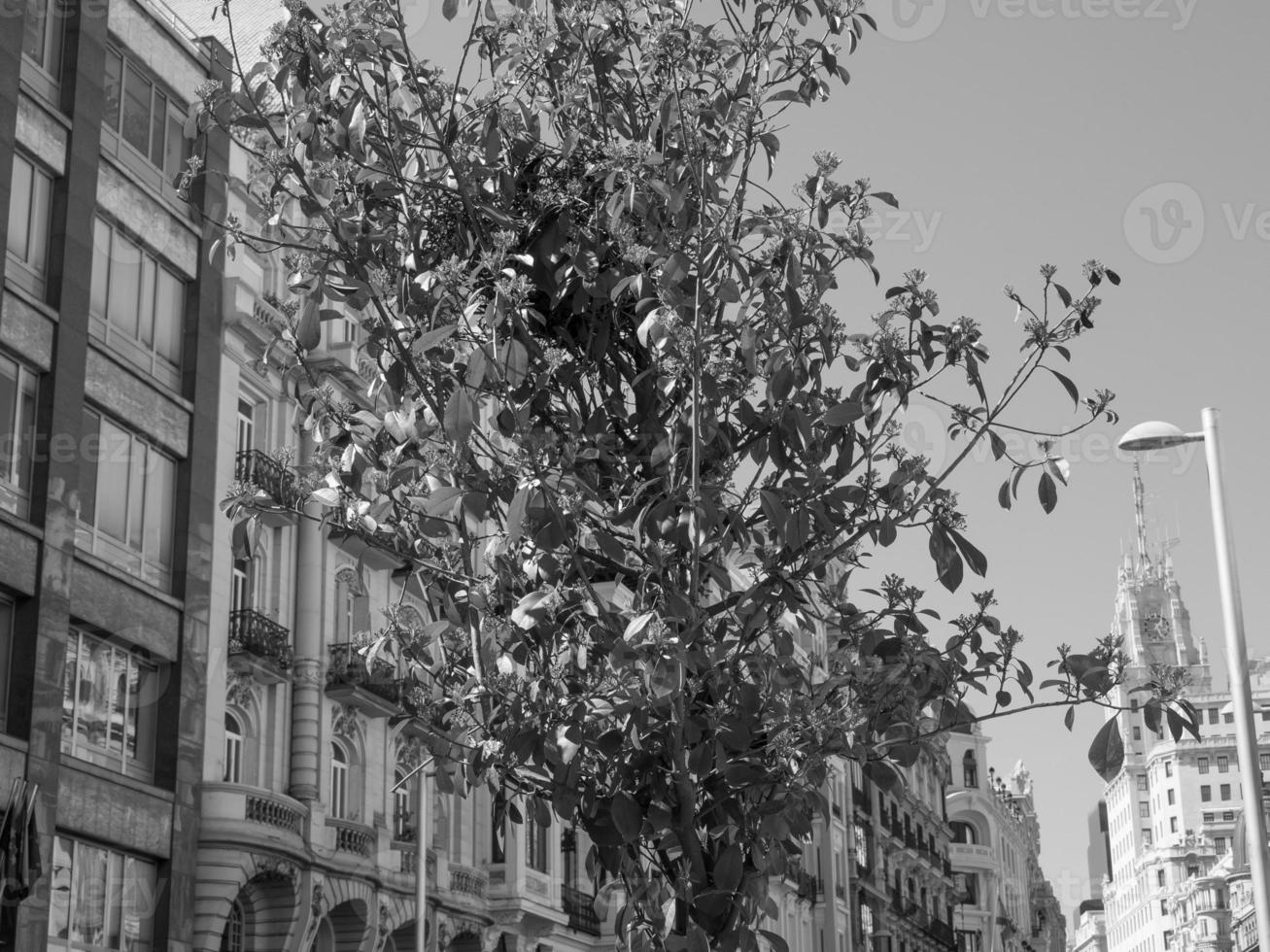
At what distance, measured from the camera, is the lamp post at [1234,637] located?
60.9ft

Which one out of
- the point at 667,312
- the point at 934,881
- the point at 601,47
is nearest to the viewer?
the point at 667,312

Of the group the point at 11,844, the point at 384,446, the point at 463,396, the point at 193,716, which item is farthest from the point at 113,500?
the point at 463,396

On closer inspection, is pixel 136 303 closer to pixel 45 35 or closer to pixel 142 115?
pixel 142 115

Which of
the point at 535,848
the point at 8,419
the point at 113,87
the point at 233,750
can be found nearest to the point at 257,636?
the point at 233,750

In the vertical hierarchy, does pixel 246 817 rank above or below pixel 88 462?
below

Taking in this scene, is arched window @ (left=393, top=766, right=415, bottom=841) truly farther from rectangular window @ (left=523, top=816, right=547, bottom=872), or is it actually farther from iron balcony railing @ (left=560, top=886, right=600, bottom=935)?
iron balcony railing @ (left=560, top=886, right=600, bottom=935)

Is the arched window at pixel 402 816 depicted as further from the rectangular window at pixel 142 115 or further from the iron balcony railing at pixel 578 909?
the rectangular window at pixel 142 115

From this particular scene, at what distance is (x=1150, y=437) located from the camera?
20.9m

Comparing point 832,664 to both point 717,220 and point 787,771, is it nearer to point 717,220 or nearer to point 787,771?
point 787,771

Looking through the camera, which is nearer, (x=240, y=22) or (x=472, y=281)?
(x=472, y=281)

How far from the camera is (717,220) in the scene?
899 centimetres

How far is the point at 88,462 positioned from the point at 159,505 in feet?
8.06

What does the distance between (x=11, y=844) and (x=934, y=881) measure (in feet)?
258

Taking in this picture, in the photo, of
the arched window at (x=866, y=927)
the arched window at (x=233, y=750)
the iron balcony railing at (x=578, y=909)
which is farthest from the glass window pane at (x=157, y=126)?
the arched window at (x=866, y=927)
